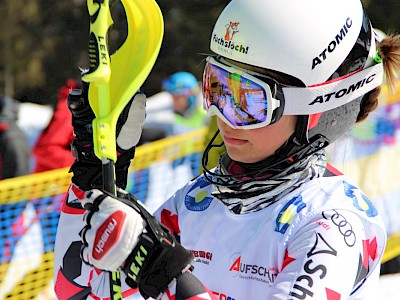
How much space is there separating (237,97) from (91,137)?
447 millimetres

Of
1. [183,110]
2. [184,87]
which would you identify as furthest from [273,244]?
[184,87]

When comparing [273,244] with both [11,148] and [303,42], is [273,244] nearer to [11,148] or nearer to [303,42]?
[303,42]

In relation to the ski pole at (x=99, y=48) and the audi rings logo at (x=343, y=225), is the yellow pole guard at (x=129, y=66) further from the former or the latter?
the audi rings logo at (x=343, y=225)

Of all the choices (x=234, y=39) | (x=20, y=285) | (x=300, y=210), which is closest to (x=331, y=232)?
(x=300, y=210)

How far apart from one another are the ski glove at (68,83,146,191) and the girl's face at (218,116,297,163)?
Answer: 0.93 ft

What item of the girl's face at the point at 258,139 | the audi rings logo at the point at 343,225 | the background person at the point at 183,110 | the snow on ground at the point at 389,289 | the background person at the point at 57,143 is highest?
the girl's face at the point at 258,139

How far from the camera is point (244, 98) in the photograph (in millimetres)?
2279

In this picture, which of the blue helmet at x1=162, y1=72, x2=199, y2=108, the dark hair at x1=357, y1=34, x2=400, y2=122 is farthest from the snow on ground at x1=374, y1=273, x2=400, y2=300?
the blue helmet at x1=162, y1=72, x2=199, y2=108

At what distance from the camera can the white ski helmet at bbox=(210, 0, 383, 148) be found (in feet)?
7.30

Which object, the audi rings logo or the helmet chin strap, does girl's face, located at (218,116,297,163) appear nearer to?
the helmet chin strap

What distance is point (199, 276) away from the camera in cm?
237

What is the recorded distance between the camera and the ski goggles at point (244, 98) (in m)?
2.24

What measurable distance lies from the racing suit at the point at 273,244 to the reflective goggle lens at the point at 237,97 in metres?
0.26

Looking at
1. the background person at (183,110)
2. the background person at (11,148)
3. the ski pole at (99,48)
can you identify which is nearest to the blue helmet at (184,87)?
the background person at (183,110)
